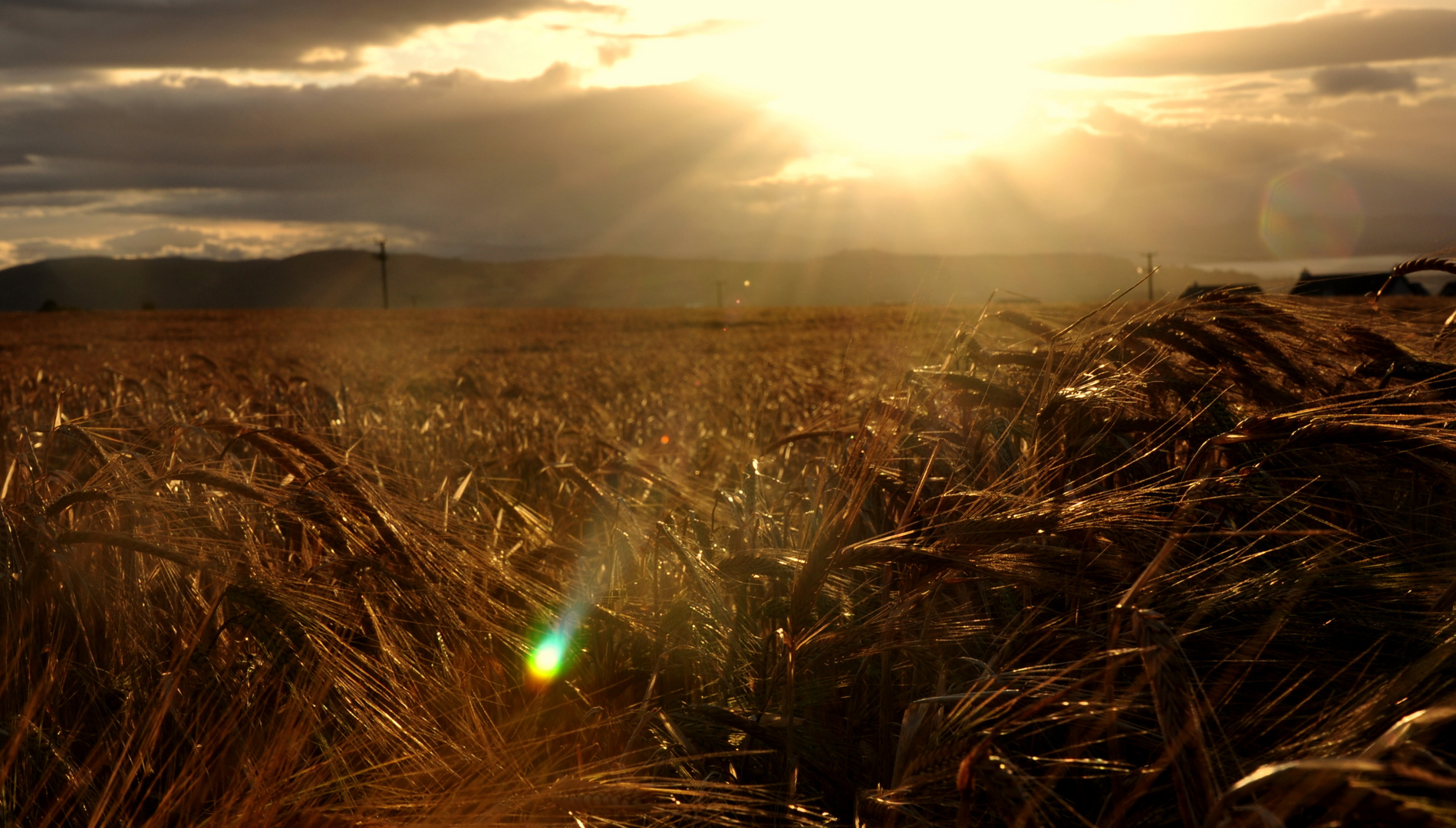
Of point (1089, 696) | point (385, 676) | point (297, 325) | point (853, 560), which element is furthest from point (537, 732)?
point (297, 325)

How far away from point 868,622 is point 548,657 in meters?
0.76

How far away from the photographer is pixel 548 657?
2113 mm

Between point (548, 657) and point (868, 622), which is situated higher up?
point (868, 622)

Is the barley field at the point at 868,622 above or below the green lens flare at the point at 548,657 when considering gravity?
above

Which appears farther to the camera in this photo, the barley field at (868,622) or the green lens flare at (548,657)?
the green lens flare at (548,657)

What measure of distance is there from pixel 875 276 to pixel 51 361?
17535 mm

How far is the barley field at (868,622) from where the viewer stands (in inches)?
54.7

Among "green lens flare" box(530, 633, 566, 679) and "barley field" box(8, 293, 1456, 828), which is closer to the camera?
"barley field" box(8, 293, 1456, 828)

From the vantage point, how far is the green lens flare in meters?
2.10

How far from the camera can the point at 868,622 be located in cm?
183

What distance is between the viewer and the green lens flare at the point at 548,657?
2.10 meters

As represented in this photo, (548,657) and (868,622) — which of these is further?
(548,657)

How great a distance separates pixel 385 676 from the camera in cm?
174

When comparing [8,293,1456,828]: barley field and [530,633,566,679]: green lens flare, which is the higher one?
[8,293,1456,828]: barley field
